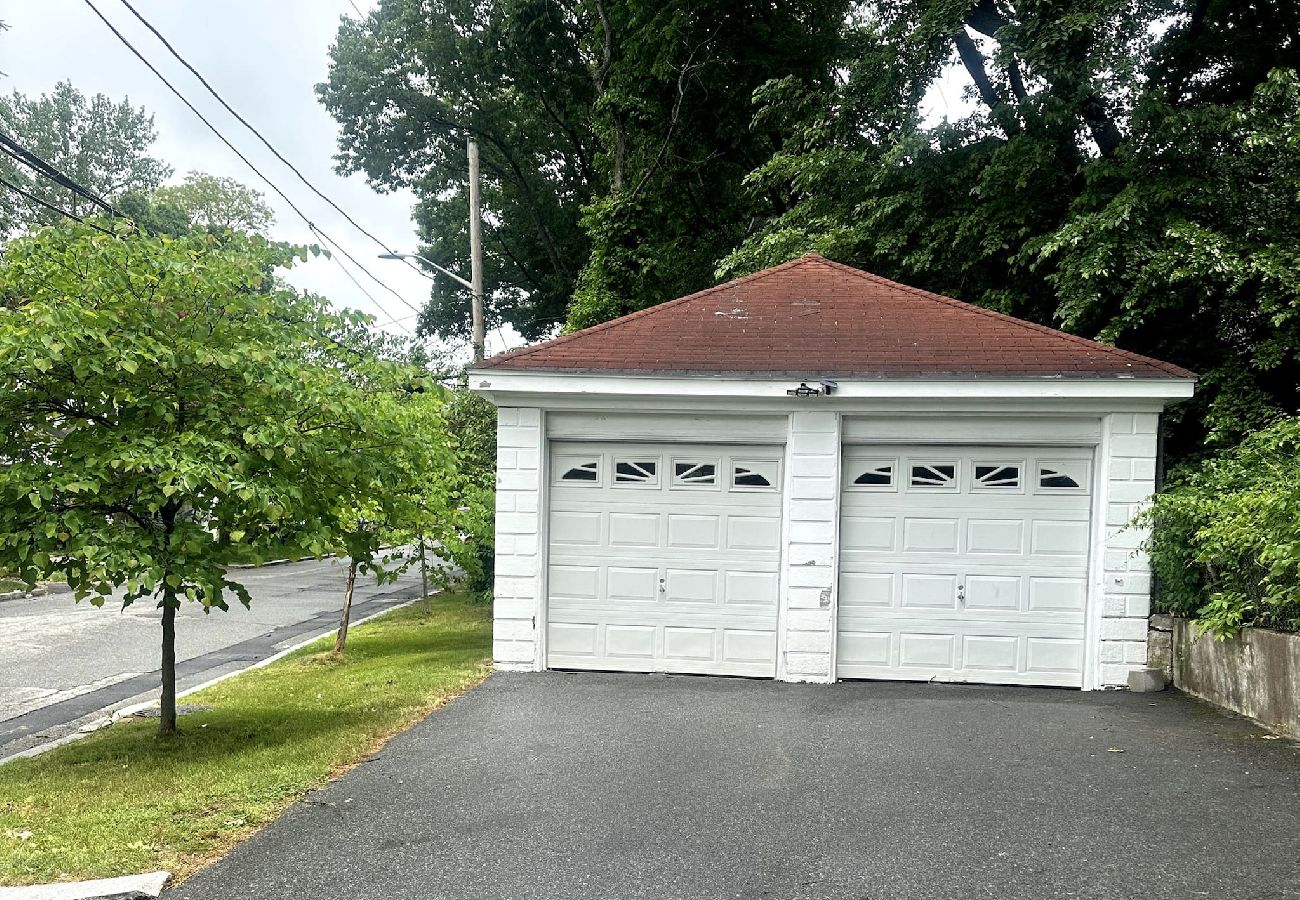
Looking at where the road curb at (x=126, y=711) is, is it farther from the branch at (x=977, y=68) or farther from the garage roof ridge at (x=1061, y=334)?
the branch at (x=977, y=68)

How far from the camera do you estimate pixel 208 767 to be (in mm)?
6426

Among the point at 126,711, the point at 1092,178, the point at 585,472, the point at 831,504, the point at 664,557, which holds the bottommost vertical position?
the point at 126,711

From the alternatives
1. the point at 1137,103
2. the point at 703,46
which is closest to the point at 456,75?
the point at 703,46

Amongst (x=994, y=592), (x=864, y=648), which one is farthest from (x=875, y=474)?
(x=864, y=648)

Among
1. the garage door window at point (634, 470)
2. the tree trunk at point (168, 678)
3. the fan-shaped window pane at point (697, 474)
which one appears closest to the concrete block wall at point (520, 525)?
the garage door window at point (634, 470)

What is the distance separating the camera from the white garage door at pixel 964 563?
863 cm

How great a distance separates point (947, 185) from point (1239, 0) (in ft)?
16.7

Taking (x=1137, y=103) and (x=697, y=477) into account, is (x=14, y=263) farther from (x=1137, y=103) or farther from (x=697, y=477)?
(x=1137, y=103)

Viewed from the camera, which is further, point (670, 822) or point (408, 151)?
point (408, 151)

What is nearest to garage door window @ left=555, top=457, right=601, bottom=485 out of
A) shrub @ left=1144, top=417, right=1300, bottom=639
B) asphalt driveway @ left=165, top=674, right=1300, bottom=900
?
asphalt driveway @ left=165, top=674, right=1300, bottom=900

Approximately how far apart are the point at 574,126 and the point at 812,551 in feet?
58.5

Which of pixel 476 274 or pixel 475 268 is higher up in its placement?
pixel 475 268

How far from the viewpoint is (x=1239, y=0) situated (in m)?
13.7

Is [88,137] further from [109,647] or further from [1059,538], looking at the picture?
[1059,538]
